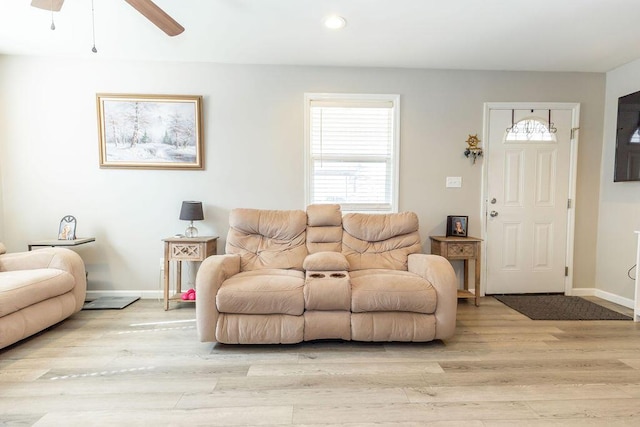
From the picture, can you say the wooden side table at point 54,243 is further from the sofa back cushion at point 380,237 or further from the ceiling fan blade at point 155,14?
the sofa back cushion at point 380,237

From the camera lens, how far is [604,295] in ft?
→ 10.7

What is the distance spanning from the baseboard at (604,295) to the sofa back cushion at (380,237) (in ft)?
7.09

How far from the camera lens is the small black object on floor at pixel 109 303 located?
9.41 feet

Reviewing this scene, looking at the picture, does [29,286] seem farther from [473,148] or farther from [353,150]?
[473,148]

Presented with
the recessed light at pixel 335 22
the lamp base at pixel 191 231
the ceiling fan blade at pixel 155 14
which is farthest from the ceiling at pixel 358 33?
the lamp base at pixel 191 231

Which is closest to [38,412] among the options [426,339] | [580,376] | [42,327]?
[42,327]

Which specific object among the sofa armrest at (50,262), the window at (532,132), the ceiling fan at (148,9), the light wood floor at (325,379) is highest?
the ceiling fan at (148,9)

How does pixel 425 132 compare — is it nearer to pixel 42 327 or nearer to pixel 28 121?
pixel 42 327

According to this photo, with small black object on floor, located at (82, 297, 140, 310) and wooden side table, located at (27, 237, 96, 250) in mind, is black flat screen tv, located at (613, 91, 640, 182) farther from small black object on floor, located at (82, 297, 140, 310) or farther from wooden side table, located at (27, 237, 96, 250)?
wooden side table, located at (27, 237, 96, 250)

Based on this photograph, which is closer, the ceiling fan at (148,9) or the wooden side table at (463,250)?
the ceiling fan at (148,9)

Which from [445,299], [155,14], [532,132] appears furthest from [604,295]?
[155,14]

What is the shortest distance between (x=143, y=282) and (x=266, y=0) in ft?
9.74

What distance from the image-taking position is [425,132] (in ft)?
10.6

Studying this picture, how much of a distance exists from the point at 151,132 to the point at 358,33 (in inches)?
90.7
